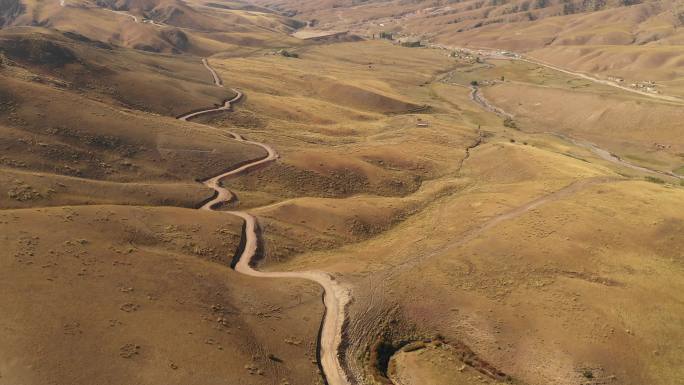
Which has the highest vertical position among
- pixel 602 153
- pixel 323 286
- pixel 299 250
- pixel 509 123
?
pixel 509 123

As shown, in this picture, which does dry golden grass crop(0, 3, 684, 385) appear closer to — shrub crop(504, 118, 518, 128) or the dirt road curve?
the dirt road curve

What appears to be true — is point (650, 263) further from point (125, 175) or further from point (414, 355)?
point (125, 175)

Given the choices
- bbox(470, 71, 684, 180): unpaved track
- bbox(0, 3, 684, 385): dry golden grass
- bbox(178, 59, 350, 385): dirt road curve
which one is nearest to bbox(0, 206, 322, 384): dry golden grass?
bbox(0, 3, 684, 385): dry golden grass

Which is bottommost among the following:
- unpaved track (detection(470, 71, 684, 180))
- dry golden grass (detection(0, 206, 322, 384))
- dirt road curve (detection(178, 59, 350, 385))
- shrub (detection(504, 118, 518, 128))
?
dirt road curve (detection(178, 59, 350, 385))

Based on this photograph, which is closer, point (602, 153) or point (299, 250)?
point (299, 250)

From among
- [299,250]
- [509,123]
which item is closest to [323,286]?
[299,250]

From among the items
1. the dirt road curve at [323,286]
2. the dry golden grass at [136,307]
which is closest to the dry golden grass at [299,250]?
the dry golden grass at [136,307]

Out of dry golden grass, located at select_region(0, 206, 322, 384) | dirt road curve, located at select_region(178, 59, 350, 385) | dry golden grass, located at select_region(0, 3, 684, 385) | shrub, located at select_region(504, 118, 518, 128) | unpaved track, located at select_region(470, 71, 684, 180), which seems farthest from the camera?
shrub, located at select_region(504, 118, 518, 128)

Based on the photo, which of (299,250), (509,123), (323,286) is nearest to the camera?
(323,286)

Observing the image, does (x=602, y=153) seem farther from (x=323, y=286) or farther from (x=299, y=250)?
(x=323, y=286)

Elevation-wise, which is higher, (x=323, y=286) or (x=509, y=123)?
(x=509, y=123)

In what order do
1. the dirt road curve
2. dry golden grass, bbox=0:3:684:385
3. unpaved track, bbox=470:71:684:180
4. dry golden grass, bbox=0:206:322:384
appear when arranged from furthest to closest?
unpaved track, bbox=470:71:684:180, the dirt road curve, dry golden grass, bbox=0:3:684:385, dry golden grass, bbox=0:206:322:384

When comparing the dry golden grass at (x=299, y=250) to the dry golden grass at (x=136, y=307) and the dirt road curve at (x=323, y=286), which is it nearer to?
the dry golden grass at (x=136, y=307)
